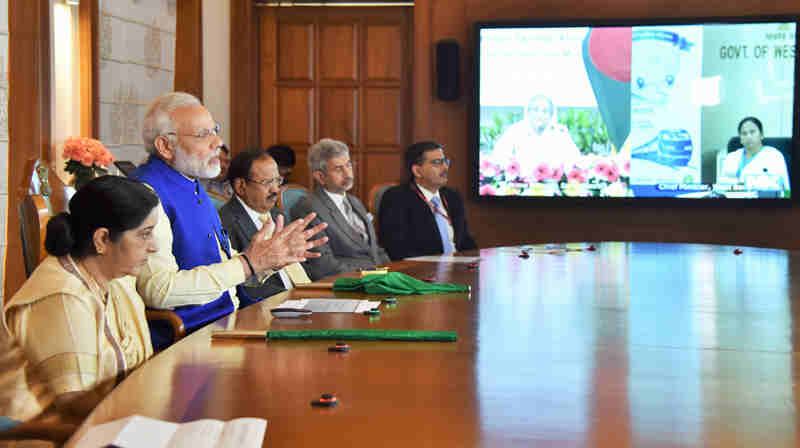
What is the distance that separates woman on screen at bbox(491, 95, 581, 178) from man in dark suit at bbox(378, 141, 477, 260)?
5.86 ft

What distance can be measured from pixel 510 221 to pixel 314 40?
98.8 inches

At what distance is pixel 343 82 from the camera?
26.9 ft

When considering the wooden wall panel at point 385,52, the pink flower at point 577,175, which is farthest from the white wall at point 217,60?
the pink flower at point 577,175

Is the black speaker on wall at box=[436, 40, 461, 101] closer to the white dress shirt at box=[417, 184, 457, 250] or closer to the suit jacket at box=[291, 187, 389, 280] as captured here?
the white dress shirt at box=[417, 184, 457, 250]

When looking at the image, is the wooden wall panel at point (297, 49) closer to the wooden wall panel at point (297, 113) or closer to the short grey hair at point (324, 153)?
the wooden wall panel at point (297, 113)

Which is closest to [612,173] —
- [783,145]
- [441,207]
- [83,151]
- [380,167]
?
[783,145]

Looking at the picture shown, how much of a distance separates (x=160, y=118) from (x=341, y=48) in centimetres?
528

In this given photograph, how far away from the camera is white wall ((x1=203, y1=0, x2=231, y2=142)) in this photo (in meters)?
7.34

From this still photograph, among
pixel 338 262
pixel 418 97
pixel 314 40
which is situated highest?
pixel 314 40

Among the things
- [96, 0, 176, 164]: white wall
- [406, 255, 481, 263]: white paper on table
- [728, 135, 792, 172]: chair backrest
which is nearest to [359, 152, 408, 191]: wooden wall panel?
[96, 0, 176, 164]: white wall

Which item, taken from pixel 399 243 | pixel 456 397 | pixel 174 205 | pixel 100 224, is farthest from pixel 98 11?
pixel 456 397

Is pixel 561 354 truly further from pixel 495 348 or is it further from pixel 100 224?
pixel 100 224

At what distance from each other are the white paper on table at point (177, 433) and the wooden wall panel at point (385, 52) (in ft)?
22.8

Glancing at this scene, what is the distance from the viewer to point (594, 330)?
7.45 ft
